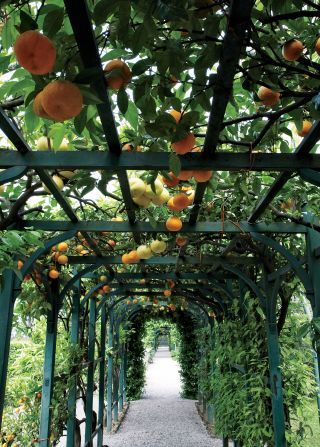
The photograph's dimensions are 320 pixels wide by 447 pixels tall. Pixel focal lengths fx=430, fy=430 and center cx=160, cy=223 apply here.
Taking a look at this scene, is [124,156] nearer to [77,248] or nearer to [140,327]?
[77,248]

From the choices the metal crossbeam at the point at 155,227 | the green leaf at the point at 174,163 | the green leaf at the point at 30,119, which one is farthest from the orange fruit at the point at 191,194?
the green leaf at the point at 30,119

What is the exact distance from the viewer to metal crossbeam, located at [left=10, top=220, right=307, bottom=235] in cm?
296

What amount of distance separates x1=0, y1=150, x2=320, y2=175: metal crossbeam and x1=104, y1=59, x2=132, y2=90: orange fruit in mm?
558

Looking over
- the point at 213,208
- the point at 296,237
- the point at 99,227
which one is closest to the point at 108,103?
the point at 99,227

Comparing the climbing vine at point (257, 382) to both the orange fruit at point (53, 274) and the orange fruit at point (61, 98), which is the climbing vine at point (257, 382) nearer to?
the orange fruit at point (53, 274)

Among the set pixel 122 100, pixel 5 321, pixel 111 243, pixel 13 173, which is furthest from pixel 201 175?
pixel 111 243

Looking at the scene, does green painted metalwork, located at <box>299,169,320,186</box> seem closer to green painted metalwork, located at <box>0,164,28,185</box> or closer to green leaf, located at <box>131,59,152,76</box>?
green leaf, located at <box>131,59,152,76</box>

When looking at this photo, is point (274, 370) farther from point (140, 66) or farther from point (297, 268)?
point (140, 66)

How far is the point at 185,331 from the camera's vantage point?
12898mm

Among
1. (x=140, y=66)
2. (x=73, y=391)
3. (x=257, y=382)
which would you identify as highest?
(x=140, y=66)

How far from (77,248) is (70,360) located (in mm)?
1581

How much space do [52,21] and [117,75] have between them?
10.3 inches

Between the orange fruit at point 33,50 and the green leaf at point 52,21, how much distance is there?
89mm

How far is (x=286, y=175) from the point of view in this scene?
2.07 metres
